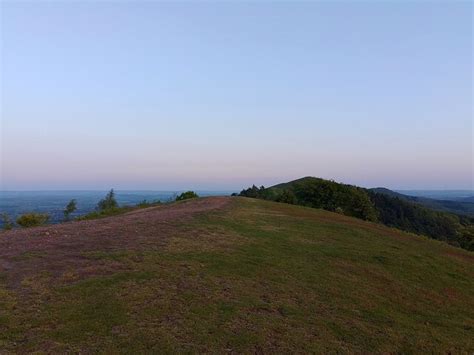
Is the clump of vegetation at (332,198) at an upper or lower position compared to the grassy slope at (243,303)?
upper

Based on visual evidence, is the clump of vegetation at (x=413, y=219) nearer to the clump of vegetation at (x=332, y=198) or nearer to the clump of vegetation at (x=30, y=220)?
the clump of vegetation at (x=332, y=198)

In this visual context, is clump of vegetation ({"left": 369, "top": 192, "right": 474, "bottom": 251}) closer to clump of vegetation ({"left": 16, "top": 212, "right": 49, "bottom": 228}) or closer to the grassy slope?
clump of vegetation ({"left": 16, "top": 212, "right": 49, "bottom": 228})

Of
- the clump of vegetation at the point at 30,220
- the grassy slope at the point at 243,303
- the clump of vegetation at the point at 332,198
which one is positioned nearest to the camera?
the grassy slope at the point at 243,303

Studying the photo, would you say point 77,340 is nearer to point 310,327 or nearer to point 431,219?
point 310,327

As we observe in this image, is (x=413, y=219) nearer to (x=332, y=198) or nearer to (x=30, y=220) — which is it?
(x=332, y=198)

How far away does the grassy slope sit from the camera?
24.8 ft

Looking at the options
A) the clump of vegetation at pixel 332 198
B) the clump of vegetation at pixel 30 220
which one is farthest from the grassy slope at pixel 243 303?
the clump of vegetation at pixel 332 198

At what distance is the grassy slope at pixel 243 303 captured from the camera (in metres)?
7.57

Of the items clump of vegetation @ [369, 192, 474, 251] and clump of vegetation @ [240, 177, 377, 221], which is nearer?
clump of vegetation @ [240, 177, 377, 221]

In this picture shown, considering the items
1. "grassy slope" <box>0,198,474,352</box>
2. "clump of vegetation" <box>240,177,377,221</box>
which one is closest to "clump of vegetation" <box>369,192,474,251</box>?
"clump of vegetation" <box>240,177,377,221</box>

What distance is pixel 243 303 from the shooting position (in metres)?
9.77

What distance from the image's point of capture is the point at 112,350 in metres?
6.82

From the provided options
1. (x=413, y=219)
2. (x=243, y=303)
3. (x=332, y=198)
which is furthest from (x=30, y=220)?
(x=413, y=219)

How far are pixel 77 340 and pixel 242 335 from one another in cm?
313
